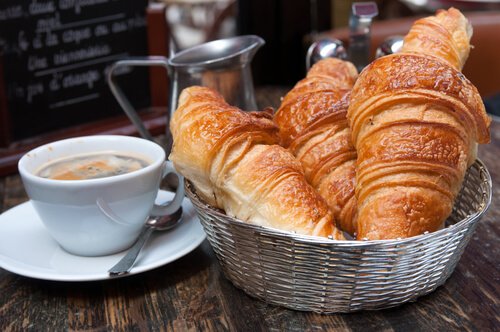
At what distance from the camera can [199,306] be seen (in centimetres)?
88

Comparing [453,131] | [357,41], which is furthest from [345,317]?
[357,41]

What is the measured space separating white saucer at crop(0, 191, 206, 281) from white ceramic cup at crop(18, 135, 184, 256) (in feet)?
0.08

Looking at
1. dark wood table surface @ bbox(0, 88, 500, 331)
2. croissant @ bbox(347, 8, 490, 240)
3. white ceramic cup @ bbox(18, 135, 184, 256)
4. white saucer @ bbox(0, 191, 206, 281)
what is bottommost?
dark wood table surface @ bbox(0, 88, 500, 331)

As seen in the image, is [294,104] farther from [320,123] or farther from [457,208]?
[457,208]

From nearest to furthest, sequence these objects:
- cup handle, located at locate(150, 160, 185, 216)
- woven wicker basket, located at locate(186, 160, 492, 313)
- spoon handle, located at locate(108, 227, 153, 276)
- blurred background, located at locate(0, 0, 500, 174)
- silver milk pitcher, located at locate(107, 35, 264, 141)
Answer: woven wicker basket, located at locate(186, 160, 492, 313), spoon handle, located at locate(108, 227, 153, 276), cup handle, located at locate(150, 160, 185, 216), silver milk pitcher, located at locate(107, 35, 264, 141), blurred background, located at locate(0, 0, 500, 174)


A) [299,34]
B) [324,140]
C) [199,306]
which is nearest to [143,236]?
[199,306]

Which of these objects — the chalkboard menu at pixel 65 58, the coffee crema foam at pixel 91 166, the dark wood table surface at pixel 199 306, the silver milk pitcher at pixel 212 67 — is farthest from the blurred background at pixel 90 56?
the dark wood table surface at pixel 199 306

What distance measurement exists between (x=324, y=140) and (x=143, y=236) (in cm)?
31

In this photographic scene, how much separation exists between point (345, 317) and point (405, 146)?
0.76ft

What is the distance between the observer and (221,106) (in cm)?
93

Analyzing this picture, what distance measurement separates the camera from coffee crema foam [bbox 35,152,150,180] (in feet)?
3.24

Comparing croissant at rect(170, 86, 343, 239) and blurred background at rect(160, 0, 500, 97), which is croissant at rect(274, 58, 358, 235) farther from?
blurred background at rect(160, 0, 500, 97)

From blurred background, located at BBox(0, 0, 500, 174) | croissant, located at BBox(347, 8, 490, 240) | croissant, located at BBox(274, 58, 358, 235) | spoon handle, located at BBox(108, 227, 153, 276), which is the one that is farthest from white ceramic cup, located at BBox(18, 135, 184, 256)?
blurred background, located at BBox(0, 0, 500, 174)

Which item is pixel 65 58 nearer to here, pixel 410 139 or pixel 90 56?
pixel 90 56
